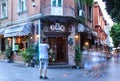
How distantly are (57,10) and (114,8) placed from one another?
66.2ft

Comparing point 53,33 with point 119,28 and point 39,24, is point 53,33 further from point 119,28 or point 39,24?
point 119,28

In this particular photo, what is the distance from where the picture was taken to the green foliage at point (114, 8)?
320 inches

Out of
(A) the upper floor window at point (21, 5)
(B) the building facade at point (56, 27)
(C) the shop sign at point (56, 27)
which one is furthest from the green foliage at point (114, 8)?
(A) the upper floor window at point (21, 5)

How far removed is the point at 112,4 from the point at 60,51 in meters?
20.7

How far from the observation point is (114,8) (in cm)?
846

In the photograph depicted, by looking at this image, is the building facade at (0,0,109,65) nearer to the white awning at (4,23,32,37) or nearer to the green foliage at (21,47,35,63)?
the white awning at (4,23,32,37)

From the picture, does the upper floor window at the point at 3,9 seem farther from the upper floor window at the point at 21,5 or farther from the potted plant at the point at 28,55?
the potted plant at the point at 28,55

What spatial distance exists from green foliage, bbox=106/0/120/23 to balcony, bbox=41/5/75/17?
19421 mm

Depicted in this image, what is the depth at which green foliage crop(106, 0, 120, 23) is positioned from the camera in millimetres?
8120

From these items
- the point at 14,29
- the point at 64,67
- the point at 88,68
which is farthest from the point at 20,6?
the point at 88,68

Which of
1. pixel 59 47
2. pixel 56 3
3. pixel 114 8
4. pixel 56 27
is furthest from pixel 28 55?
pixel 114 8

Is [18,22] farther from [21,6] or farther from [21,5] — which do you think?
[21,5]

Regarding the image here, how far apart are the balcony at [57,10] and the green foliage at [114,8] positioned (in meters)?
19.4

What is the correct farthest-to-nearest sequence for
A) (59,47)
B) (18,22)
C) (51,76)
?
(18,22)
(59,47)
(51,76)
